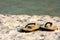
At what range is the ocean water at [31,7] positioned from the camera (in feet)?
30.7

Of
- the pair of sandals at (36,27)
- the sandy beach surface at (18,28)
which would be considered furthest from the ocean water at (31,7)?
the pair of sandals at (36,27)

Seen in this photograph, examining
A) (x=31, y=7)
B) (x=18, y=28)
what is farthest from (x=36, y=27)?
(x=31, y=7)

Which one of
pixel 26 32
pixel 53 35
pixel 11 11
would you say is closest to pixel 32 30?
pixel 26 32

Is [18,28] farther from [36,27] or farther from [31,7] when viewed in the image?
[31,7]

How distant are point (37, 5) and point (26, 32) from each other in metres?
4.56

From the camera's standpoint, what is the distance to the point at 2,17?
24.2 feet

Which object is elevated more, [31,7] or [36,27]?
[36,27]

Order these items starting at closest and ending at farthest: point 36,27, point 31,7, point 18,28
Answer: point 36,27, point 18,28, point 31,7

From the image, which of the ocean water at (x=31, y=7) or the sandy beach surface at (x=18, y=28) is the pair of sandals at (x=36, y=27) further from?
the ocean water at (x=31, y=7)

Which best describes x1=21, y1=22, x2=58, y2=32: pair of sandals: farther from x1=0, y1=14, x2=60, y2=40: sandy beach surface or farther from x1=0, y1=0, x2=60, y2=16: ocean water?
x1=0, y1=0, x2=60, y2=16: ocean water

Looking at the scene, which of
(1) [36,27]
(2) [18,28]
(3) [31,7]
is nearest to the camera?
(1) [36,27]

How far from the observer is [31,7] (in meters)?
10.4

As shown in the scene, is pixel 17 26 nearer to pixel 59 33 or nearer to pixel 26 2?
pixel 59 33

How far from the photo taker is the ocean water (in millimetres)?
9344
